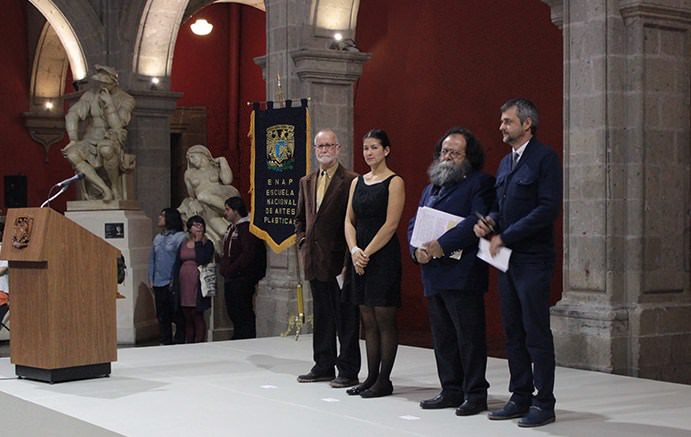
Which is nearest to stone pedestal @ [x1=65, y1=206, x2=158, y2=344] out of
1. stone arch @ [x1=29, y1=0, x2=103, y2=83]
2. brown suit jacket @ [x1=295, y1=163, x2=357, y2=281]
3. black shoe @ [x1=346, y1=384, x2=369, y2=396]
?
stone arch @ [x1=29, y1=0, x2=103, y2=83]

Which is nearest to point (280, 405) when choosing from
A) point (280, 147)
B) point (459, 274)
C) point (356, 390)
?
Answer: point (356, 390)

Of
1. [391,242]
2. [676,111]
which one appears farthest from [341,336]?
[676,111]

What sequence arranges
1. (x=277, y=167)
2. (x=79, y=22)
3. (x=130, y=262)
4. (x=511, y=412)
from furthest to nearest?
(x=79, y=22), (x=130, y=262), (x=277, y=167), (x=511, y=412)

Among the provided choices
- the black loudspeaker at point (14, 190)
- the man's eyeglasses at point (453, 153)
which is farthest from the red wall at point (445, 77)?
the black loudspeaker at point (14, 190)

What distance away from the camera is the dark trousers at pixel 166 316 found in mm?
9844

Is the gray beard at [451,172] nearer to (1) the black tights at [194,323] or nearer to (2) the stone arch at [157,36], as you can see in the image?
(1) the black tights at [194,323]

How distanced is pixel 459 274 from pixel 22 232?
8.53 ft

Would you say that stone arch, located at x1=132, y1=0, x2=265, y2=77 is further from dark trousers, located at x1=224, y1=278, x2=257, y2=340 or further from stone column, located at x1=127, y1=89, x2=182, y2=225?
dark trousers, located at x1=224, y1=278, x2=257, y2=340

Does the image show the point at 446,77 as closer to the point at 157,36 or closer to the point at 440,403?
the point at 157,36

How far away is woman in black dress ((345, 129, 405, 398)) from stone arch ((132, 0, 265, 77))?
7754 millimetres

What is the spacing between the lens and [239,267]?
9.43m

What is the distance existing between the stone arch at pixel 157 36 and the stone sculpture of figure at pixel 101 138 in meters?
1.96

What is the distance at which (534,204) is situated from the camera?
4789mm

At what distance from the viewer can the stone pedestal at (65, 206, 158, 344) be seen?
10484 millimetres
